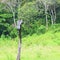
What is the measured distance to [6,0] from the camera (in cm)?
2600

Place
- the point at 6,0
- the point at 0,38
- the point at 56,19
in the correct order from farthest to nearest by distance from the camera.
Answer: the point at 56,19 < the point at 6,0 < the point at 0,38

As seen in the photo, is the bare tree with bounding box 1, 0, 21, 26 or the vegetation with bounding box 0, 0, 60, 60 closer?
the vegetation with bounding box 0, 0, 60, 60

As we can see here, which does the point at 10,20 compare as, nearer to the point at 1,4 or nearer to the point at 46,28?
the point at 1,4

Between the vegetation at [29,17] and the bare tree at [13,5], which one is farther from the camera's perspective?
the bare tree at [13,5]

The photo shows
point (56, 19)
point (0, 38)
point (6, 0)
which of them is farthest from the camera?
point (56, 19)

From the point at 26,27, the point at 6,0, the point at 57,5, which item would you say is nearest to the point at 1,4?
the point at 6,0

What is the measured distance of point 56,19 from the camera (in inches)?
1128

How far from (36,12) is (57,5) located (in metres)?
2.11

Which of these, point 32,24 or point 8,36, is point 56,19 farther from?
point 8,36

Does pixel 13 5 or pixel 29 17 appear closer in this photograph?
pixel 29 17

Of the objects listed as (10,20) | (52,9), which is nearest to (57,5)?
(52,9)

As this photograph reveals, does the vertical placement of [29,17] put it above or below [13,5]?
below

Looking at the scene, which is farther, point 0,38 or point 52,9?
point 52,9

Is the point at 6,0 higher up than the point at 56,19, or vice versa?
the point at 6,0
